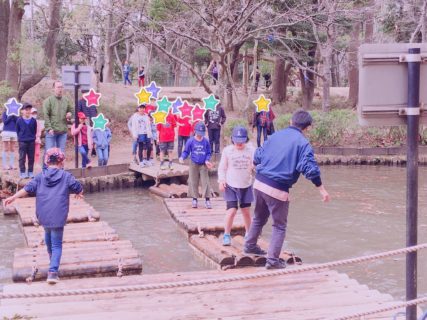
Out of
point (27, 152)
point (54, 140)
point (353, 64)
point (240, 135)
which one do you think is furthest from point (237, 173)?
point (353, 64)

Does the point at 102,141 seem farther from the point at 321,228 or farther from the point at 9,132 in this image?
the point at 321,228

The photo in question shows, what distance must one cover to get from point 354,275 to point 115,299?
3.67 meters

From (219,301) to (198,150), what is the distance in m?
4.82

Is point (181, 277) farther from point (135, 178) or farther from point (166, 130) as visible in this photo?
point (135, 178)

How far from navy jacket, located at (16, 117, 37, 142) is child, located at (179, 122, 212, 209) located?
3.56 meters

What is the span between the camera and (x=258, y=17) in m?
20.5

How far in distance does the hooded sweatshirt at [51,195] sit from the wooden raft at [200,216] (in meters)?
3.22

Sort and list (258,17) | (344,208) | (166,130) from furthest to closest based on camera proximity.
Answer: (258,17) < (166,130) < (344,208)

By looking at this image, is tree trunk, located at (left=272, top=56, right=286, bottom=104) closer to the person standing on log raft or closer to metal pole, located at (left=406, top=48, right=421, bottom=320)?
the person standing on log raft

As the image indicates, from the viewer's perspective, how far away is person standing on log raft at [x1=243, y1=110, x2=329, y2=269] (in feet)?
21.0

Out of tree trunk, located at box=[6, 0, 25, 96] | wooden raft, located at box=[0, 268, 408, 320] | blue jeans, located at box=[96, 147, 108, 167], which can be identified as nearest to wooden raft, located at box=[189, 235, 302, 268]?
wooden raft, located at box=[0, 268, 408, 320]

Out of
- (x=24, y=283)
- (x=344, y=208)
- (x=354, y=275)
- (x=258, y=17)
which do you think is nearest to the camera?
(x=24, y=283)

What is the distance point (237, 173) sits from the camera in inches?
317

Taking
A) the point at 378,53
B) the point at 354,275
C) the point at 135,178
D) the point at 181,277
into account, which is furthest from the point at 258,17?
the point at 378,53
